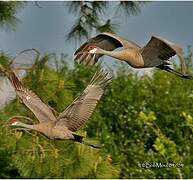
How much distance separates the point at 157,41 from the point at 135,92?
2727 millimetres

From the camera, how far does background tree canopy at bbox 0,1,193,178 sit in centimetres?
207

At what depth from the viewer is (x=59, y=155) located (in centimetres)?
208

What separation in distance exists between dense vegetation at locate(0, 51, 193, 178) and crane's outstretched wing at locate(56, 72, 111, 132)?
90cm

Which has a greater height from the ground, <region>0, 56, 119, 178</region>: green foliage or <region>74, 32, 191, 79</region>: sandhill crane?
<region>74, 32, 191, 79</region>: sandhill crane

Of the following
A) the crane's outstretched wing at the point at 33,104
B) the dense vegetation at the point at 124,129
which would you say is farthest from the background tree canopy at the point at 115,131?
the crane's outstretched wing at the point at 33,104

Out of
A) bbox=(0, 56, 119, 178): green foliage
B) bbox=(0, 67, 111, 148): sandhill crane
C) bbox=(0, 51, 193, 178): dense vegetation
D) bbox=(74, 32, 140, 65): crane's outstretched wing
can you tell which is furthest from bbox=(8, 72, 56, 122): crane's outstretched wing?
bbox=(0, 51, 193, 178): dense vegetation

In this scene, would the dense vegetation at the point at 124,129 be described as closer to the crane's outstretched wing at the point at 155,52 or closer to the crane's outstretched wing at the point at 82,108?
the crane's outstretched wing at the point at 82,108

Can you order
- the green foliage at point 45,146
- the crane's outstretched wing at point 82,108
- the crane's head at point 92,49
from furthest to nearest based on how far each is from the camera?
the green foliage at point 45,146, the crane's outstretched wing at point 82,108, the crane's head at point 92,49

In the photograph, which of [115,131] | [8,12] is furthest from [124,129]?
[8,12]

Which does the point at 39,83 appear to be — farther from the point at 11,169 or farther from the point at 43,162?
the point at 11,169

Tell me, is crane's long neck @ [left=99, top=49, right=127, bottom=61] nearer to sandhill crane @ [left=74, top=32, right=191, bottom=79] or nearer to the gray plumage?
sandhill crane @ [left=74, top=32, right=191, bottom=79]

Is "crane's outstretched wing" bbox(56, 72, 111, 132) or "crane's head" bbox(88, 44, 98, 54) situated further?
"crane's outstretched wing" bbox(56, 72, 111, 132)

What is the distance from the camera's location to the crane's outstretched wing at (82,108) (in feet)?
3.75

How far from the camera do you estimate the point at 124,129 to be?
145 inches
